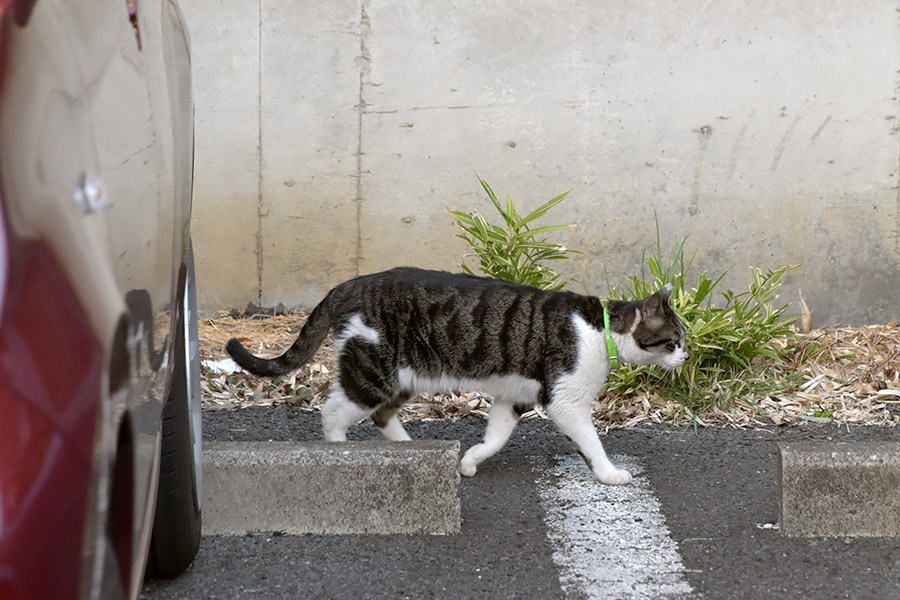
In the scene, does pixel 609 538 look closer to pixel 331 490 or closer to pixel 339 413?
pixel 331 490

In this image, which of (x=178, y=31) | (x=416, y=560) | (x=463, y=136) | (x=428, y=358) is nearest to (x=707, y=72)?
(x=463, y=136)

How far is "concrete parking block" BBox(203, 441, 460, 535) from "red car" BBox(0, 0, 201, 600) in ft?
5.06

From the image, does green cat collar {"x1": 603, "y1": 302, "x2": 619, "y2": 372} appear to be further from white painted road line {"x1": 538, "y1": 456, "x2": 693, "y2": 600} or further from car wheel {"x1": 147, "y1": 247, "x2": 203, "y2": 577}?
car wheel {"x1": 147, "y1": 247, "x2": 203, "y2": 577}

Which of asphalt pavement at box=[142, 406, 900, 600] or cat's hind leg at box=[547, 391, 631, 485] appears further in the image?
cat's hind leg at box=[547, 391, 631, 485]

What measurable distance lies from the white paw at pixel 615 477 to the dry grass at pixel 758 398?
81cm

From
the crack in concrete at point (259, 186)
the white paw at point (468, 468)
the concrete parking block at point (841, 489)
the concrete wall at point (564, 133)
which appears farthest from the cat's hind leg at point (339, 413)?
the crack in concrete at point (259, 186)

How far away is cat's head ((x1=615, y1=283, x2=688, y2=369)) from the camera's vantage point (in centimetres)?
397

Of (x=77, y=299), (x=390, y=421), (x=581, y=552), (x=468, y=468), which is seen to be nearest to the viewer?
(x=77, y=299)

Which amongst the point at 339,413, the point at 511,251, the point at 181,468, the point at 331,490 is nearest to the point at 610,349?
the point at 339,413

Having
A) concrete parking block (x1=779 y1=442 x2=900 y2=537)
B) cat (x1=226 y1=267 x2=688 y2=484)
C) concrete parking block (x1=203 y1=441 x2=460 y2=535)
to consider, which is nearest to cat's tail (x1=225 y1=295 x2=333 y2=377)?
cat (x1=226 y1=267 x2=688 y2=484)

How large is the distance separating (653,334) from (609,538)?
112 cm

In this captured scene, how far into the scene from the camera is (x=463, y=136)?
595cm

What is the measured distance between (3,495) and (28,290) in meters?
0.21

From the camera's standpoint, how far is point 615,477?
3646 millimetres
